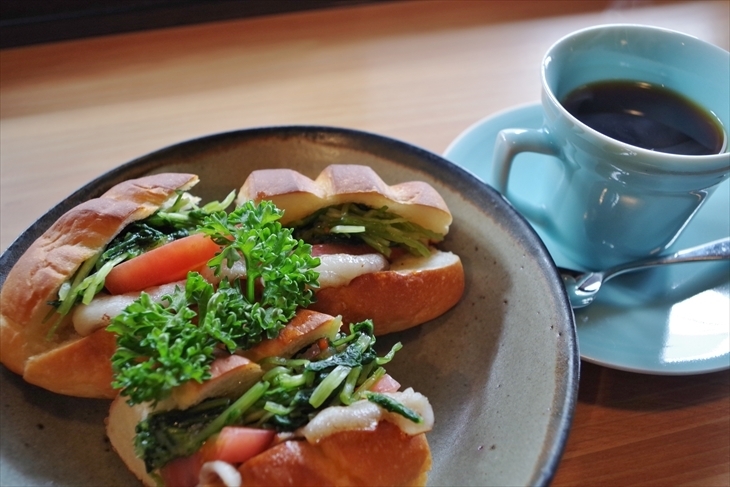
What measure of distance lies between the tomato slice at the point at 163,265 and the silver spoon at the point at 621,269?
1.00 m

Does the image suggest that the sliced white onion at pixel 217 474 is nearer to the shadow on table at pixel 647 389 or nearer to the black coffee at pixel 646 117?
the shadow on table at pixel 647 389

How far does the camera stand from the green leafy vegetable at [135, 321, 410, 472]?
1169 millimetres

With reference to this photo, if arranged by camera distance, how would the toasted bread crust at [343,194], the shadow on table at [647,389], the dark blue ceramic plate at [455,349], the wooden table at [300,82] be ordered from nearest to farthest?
the dark blue ceramic plate at [455,349]
the shadow on table at [647,389]
the toasted bread crust at [343,194]
the wooden table at [300,82]

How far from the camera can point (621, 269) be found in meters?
1.64

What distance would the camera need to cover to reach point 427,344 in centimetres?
162

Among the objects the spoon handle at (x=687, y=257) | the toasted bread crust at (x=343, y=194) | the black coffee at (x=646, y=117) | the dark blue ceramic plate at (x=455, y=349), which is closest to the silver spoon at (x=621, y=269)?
the spoon handle at (x=687, y=257)

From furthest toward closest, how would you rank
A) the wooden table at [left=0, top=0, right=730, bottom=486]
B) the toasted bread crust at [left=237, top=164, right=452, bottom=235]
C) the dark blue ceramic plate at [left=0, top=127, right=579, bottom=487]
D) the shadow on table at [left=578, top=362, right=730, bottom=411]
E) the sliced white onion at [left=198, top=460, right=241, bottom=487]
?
the wooden table at [left=0, top=0, right=730, bottom=486] < the toasted bread crust at [left=237, top=164, right=452, bottom=235] < the shadow on table at [left=578, top=362, right=730, bottom=411] < the dark blue ceramic plate at [left=0, top=127, right=579, bottom=487] < the sliced white onion at [left=198, top=460, right=241, bottom=487]

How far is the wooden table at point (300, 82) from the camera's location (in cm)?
206

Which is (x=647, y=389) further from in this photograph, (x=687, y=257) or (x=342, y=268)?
(x=342, y=268)

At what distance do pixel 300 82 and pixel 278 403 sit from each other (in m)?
1.71

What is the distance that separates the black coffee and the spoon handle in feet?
0.96

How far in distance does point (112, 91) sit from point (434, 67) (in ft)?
4.79

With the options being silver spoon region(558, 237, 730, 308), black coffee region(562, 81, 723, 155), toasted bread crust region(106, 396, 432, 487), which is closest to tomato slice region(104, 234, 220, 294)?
toasted bread crust region(106, 396, 432, 487)

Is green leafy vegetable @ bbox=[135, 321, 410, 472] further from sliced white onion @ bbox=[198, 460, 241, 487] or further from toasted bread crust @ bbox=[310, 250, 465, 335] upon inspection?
toasted bread crust @ bbox=[310, 250, 465, 335]
